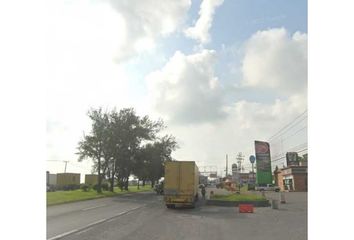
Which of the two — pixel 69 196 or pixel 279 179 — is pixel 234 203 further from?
pixel 279 179

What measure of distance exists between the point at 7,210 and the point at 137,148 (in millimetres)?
55980

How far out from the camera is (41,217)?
1030 cm

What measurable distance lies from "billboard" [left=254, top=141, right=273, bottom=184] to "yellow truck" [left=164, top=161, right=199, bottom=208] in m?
36.8

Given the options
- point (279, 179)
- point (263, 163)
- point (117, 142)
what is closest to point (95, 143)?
point (117, 142)

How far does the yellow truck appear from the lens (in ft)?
106

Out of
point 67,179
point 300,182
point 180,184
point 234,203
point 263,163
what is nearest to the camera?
point 180,184

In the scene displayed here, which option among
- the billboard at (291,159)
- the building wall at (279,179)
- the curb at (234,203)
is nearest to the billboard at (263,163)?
the building wall at (279,179)

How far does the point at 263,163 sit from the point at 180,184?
40.6 m

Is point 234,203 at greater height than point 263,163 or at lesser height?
lesser

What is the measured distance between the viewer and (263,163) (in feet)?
233

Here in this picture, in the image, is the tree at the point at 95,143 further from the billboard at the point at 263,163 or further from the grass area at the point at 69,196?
the billboard at the point at 263,163

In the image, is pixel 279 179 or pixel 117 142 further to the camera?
pixel 279 179
